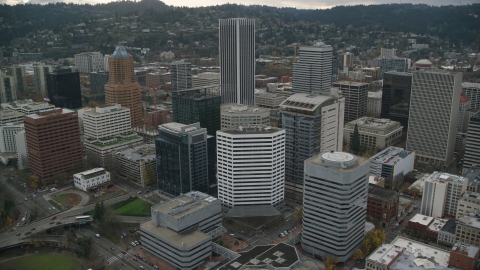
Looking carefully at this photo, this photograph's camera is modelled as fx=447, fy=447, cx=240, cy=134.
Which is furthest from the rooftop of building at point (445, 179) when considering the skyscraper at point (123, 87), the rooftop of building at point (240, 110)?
the skyscraper at point (123, 87)

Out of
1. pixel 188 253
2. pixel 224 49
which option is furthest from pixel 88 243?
pixel 224 49

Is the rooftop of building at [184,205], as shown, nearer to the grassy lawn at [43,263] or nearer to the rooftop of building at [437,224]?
the grassy lawn at [43,263]

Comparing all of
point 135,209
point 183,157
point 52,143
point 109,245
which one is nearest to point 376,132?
point 183,157

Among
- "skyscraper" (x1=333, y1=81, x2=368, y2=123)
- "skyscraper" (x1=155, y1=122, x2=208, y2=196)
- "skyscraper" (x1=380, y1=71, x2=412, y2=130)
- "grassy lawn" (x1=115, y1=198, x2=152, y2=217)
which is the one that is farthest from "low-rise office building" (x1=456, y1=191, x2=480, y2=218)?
"skyscraper" (x1=333, y1=81, x2=368, y2=123)

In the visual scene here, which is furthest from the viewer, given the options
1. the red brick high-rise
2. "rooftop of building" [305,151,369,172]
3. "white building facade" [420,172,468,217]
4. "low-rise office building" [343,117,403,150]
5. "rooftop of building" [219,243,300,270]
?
"low-rise office building" [343,117,403,150]

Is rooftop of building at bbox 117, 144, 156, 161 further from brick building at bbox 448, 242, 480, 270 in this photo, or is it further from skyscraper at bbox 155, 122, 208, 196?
brick building at bbox 448, 242, 480, 270
